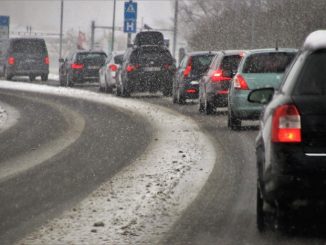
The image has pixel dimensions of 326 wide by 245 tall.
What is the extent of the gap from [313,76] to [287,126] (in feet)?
1.52

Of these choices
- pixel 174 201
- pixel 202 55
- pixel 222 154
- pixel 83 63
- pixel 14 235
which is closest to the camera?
pixel 14 235

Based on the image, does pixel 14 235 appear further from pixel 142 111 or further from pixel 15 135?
pixel 142 111

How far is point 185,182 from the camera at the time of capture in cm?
1187

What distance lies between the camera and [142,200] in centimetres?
1034

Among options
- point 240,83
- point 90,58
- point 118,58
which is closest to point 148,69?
point 118,58

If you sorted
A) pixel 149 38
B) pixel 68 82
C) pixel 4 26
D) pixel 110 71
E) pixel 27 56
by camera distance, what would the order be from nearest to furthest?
pixel 110 71
pixel 149 38
pixel 68 82
pixel 27 56
pixel 4 26

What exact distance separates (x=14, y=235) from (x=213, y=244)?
1.51 meters

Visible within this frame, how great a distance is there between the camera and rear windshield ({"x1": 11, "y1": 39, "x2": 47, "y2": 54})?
170 feet

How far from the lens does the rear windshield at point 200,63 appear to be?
29359mm

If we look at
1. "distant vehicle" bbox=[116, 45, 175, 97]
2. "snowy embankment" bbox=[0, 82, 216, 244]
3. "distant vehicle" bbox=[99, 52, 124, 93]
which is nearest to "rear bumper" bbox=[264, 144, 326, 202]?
"snowy embankment" bbox=[0, 82, 216, 244]

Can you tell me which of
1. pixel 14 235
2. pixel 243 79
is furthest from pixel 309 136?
pixel 243 79

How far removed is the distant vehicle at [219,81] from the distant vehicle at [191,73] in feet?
13.8

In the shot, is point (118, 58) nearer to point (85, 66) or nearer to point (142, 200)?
point (85, 66)

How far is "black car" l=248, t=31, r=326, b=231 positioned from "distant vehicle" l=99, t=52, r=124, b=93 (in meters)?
30.1
